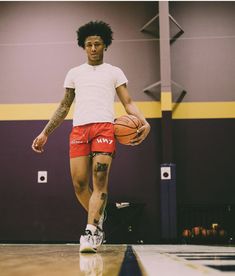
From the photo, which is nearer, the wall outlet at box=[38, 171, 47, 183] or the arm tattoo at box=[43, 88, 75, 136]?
the arm tattoo at box=[43, 88, 75, 136]

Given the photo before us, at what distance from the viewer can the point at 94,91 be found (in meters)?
2.91

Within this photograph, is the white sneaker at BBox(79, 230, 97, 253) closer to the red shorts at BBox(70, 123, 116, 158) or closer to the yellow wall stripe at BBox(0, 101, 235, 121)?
the red shorts at BBox(70, 123, 116, 158)

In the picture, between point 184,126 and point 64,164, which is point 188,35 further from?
point 64,164

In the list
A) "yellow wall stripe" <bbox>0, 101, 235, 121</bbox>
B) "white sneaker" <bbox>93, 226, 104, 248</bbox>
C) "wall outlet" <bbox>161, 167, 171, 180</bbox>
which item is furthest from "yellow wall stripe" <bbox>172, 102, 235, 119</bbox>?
"white sneaker" <bbox>93, 226, 104, 248</bbox>

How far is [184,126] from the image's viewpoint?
6086 millimetres

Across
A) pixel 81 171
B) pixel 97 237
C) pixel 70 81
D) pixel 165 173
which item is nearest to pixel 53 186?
pixel 165 173

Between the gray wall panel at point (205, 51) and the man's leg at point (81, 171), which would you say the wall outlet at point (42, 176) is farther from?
the man's leg at point (81, 171)

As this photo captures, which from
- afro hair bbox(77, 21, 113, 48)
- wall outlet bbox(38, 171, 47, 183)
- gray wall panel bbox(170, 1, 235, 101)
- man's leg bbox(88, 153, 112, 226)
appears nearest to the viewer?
man's leg bbox(88, 153, 112, 226)

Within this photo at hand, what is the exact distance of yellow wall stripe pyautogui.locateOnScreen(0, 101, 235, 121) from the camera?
6098 millimetres

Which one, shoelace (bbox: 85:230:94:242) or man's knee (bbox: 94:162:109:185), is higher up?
man's knee (bbox: 94:162:109:185)

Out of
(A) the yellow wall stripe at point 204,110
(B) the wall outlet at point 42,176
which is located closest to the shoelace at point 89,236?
(B) the wall outlet at point 42,176

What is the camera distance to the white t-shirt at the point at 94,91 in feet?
9.33

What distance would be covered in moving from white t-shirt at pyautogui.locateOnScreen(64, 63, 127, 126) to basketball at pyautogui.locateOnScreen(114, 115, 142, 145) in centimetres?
7

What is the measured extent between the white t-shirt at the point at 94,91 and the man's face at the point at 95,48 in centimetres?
5
